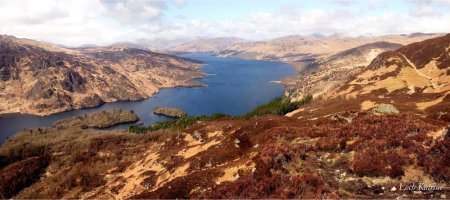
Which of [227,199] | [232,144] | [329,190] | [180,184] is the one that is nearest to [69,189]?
[232,144]

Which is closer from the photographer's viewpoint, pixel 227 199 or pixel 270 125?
pixel 227 199

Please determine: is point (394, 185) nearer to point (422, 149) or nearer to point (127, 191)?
point (422, 149)

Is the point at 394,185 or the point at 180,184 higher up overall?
the point at 394,185

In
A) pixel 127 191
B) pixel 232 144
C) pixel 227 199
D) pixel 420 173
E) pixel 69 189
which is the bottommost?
pixel 69 189

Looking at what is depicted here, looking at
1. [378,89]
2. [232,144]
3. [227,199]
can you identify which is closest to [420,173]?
[227,199]

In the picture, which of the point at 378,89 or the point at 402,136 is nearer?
the point at 402,136

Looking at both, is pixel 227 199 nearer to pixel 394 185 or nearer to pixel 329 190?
pixel 329 190

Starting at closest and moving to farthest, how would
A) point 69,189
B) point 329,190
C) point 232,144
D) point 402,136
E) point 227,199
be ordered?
point 329,190 < point 227,199 < point 402,136 < point 232,144 < point 69,189

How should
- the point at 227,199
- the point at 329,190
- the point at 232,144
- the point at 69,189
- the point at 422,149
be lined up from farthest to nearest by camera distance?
the point at 69,189 → the point at 232,144 → the point at 422,149 → the point at 227,199 → the point at 329,190

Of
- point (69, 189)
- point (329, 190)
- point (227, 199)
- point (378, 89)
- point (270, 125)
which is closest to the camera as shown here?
point (329, 190)
